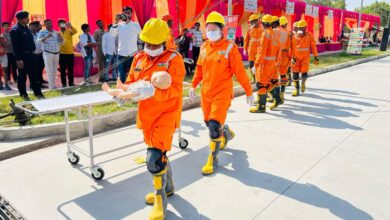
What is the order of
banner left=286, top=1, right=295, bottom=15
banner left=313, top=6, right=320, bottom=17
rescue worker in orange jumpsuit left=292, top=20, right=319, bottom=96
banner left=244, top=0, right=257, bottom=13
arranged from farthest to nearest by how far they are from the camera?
banner left=313, top=6, right=320, bottom=17, banner left=286, top=1, right=295, bottom=15, banner left=244, top=0, right=257, bottom=13, rescue worker in orange jumpsuit left=292, top=20, right=319, bottom=96

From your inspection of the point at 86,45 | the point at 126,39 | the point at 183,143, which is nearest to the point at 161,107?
the point at 183,143

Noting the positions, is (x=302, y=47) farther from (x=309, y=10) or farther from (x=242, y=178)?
(x=309, y=10)

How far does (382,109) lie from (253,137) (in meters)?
4.14

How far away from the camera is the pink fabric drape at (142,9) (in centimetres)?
1133

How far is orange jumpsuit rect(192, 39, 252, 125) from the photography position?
4.14 metres

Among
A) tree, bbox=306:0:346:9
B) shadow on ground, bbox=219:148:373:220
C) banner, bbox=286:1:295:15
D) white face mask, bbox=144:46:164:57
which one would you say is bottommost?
shadow on ground, bbox=219:148:373:220

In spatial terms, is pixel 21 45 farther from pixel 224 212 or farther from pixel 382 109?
pixel 382 109

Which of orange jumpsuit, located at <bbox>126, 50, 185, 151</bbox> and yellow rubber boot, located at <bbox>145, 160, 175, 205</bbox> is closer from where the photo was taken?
orange jumpsuit, located at <bbox>126, 50, 185, 151</bbox>

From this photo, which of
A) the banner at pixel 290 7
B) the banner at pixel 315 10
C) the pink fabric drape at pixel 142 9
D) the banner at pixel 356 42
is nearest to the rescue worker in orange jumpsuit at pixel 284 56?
the pink fabric drape at pixel 142 9

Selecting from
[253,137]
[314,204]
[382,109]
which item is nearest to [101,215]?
[314,204]

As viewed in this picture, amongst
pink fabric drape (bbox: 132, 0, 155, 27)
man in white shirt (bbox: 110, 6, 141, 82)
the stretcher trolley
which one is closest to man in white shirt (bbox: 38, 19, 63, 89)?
man in white shirt (bbox: 110, 6, 141, 82)

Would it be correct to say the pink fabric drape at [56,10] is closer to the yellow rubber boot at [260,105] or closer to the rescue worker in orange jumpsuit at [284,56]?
the rescue worker in orange jumpsuit at [284,56]

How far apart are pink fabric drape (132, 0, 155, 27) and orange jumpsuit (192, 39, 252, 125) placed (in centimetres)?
783

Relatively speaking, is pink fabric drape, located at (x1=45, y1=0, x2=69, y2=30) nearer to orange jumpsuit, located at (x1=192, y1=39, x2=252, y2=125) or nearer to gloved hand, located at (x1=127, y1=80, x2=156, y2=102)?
orange jumpsuit, located at (x1=192, y1=39, x2=252, y2=125)
